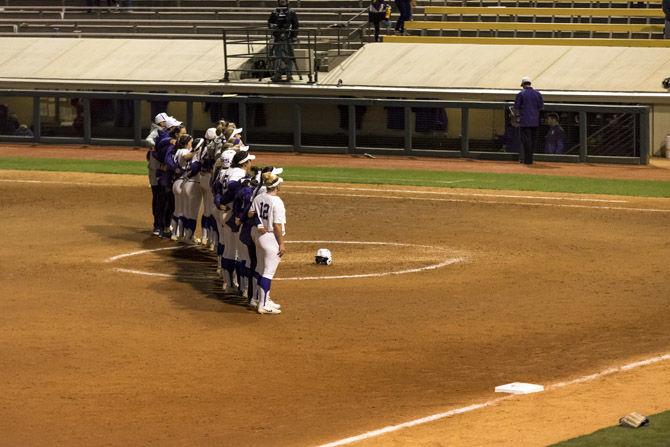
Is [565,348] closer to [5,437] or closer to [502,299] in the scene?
[502,299]

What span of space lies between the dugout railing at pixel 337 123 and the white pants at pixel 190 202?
41.8 ft

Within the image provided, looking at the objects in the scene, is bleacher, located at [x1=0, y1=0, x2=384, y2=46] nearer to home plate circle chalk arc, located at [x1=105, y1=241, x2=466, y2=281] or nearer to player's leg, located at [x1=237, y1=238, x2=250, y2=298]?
home plate circle chalk arc, located at [x1=105, y1=241, x2=466, y2=281]

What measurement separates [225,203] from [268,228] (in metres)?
1.44

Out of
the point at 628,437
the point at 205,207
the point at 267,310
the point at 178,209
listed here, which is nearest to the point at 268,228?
the point at 267,310

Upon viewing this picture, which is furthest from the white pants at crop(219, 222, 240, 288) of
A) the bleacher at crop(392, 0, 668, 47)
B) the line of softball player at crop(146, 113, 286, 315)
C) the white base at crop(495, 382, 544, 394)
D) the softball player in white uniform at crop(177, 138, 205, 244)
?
the bleacher at crop(392, 0, 668, 47)

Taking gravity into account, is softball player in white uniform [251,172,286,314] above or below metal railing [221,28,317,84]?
below

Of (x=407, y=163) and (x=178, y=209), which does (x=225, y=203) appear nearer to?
(x=178, y=209)

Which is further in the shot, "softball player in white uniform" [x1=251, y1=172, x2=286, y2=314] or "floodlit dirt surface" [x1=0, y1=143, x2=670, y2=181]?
"floodlit dirt surface" [x1=0, y1=143, x2=670, y2=181]

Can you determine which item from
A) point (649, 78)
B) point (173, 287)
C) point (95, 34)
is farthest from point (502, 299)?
point (95, 34)

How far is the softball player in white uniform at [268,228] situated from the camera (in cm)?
1580

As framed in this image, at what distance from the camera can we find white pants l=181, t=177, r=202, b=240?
69.7 feet

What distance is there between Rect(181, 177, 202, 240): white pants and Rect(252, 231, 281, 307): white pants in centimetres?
541

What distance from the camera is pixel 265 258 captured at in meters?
15.9

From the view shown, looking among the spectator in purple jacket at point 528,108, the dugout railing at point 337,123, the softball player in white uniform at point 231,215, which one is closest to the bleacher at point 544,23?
the dugout railing at point 337,123
